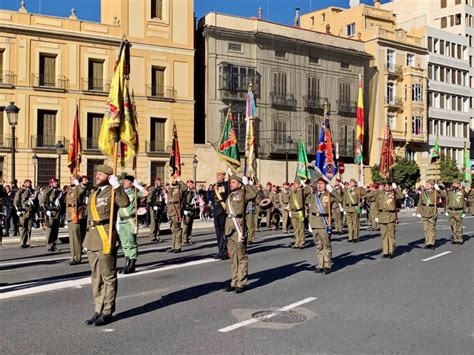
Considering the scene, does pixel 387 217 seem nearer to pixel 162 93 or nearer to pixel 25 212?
pixel 25 212

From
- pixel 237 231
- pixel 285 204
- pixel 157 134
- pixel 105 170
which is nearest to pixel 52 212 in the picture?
pixel 237 231

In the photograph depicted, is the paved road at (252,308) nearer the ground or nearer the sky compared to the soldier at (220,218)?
nearer the ground

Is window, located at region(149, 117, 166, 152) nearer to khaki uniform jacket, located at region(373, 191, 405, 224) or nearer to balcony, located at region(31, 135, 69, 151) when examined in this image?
balcony, located at region(31, 135, 69, 151)

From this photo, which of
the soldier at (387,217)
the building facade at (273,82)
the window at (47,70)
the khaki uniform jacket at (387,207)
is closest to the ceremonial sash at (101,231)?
the soldier at (387,217)

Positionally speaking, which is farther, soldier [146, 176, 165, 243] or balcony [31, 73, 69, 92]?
balcony [31, 73, 69, 92]

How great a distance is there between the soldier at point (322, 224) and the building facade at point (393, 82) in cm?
4061

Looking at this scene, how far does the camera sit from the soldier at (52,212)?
570 inches

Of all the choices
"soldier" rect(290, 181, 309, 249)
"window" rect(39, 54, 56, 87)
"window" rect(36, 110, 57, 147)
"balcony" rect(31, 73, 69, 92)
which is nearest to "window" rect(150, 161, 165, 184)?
"window" rect(36, 110, 57, 147)

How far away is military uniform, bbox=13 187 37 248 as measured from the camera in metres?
16.0

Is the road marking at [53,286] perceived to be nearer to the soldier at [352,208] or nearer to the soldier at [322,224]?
the soldier at [322,224]

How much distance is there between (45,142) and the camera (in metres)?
35.9

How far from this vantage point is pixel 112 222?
7.42 meters

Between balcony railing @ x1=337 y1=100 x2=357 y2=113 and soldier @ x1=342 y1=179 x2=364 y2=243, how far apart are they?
29.7 metres

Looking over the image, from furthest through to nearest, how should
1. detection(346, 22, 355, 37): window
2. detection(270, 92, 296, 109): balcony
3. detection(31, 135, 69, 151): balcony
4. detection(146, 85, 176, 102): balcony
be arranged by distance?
1. detection(346, 22, 355, 37): window
2. detection(270, 92, 296, 109): balcony
3. detection(146, 85, 176, 102): balcony
4. detection(31, 135, 69, 151): balcony
